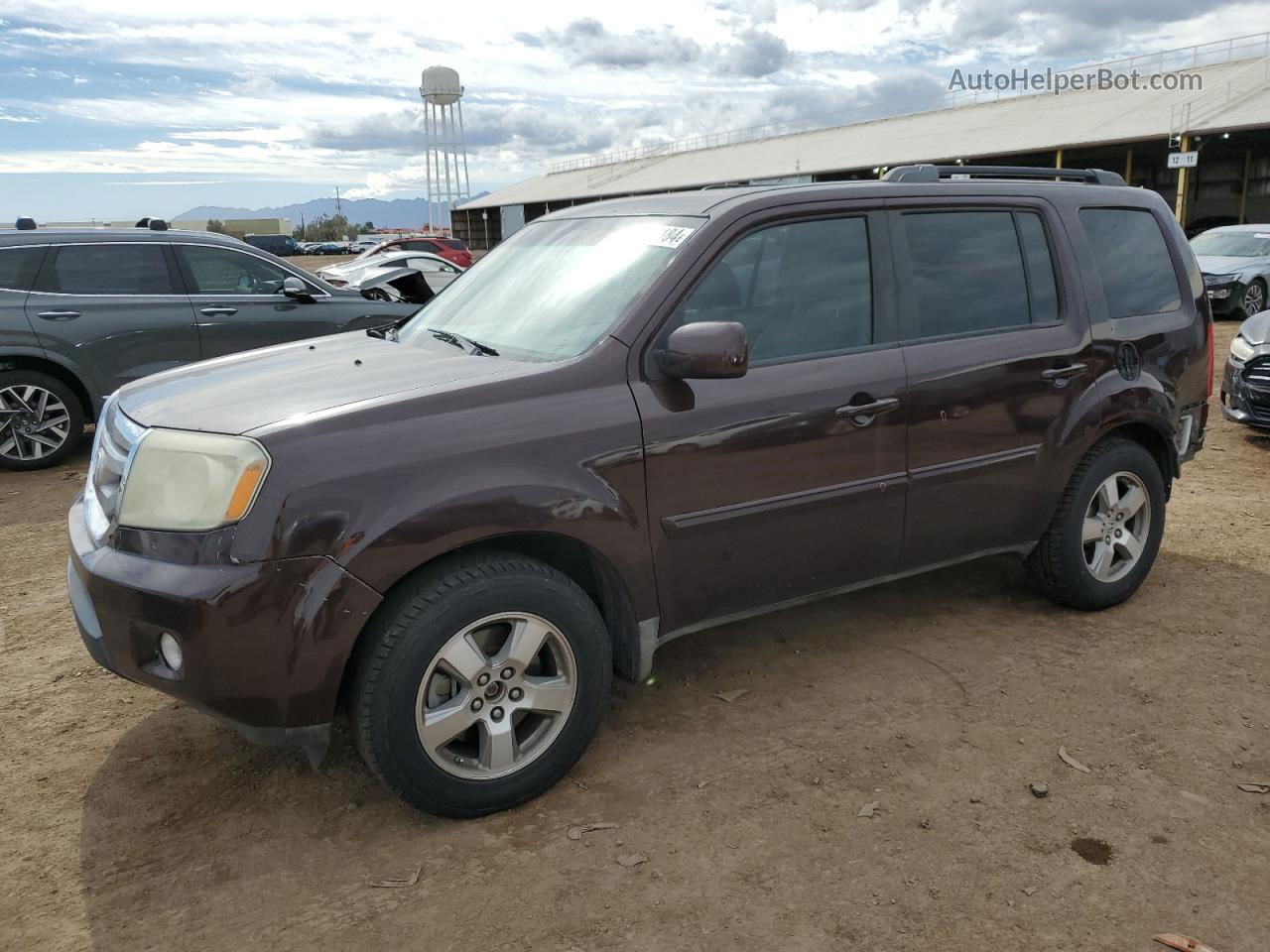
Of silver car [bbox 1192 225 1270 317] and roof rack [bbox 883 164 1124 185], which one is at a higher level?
roof rack [bbox 883 164 1124 185]

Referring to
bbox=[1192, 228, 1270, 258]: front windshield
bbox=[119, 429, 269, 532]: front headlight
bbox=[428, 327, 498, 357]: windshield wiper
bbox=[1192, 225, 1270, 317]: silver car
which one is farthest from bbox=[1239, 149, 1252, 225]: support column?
bbox=[119, 429, 269, 532]: front headlight

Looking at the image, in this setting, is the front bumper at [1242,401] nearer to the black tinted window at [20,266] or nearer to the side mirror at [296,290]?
the side mirror at [296,290]

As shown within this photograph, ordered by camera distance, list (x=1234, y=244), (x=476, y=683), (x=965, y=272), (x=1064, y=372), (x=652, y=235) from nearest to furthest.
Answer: (x=476, y=683), (x=652, y=235), (x=965, y=272), (x=1064, y=372), (x=1234, y=244)

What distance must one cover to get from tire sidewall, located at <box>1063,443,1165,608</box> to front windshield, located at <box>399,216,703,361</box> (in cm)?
212

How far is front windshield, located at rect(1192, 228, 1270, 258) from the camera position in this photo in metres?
16.0

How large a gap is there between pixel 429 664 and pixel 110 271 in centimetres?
634

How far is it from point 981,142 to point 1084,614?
3269 cm

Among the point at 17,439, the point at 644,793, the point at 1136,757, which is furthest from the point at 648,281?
the point at 17,439

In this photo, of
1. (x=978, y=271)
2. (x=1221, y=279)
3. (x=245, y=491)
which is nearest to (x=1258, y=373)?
(x=978, y=271)

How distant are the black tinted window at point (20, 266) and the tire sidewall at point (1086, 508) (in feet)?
23.8

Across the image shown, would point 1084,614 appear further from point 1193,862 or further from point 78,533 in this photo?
point 78,533

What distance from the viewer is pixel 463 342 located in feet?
11.8

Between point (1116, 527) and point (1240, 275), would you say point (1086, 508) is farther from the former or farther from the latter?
point (1240, 275)

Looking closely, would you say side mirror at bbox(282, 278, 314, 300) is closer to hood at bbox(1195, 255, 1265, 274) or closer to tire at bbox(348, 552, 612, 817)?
tire at bbox(348, 552, 612, 817)
